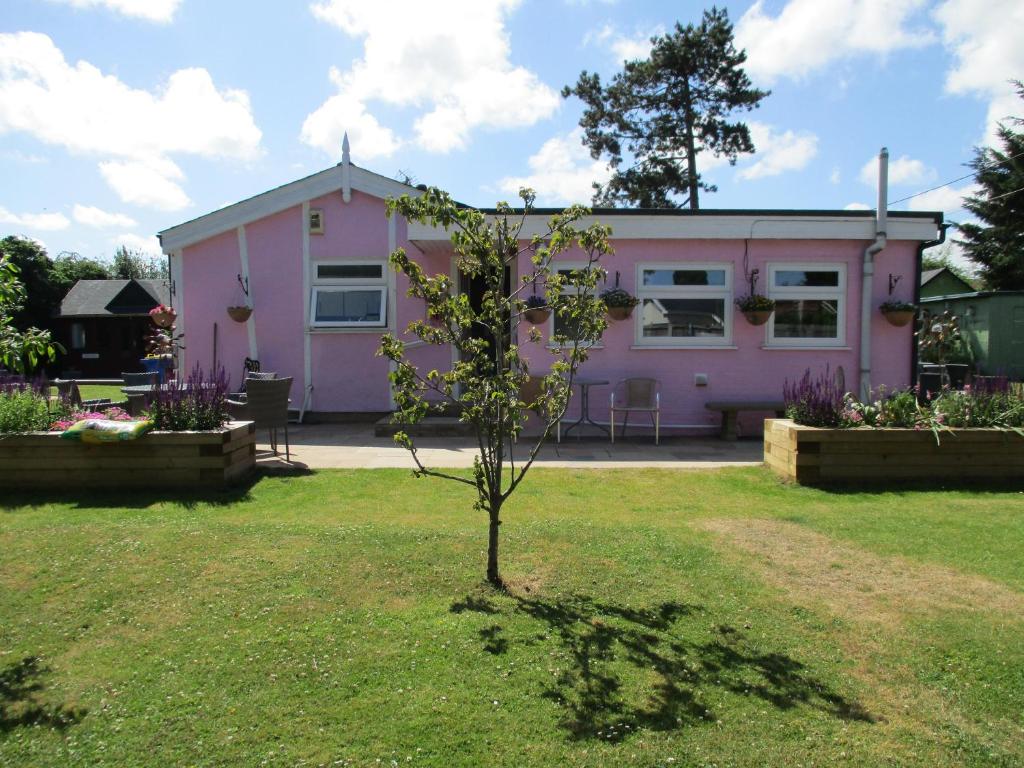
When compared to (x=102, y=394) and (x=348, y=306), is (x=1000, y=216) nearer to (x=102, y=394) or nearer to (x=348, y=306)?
(x=348, y=306)

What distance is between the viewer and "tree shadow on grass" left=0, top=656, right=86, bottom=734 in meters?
2.67

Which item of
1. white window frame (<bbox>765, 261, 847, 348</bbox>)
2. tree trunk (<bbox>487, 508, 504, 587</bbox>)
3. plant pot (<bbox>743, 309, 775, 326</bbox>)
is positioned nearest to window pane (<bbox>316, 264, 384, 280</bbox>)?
plant pot (<bbox>743, 309, 775, 326</bbox>)

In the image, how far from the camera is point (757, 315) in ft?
32.1

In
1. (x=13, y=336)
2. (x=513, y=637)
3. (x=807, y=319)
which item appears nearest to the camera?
(x=513, y=637)

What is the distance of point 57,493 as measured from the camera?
605 centimetres

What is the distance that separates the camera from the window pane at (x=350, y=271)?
11.3 metres

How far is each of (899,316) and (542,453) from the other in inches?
224

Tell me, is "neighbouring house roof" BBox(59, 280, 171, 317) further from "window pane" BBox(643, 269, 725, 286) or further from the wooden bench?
the wooden bench

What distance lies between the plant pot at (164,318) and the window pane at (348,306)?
2.24 m

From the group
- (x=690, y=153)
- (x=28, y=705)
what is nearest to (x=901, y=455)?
(x=28, y=705)

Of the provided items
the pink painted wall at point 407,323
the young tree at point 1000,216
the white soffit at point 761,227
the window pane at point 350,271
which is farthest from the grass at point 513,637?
the young tree at point 1000,216

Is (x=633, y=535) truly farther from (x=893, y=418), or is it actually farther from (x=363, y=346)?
(x=363, y=346)

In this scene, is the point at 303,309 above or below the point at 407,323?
above

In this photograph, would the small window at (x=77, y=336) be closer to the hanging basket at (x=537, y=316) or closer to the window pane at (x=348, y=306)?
the window pane at (x=348, y=306)
